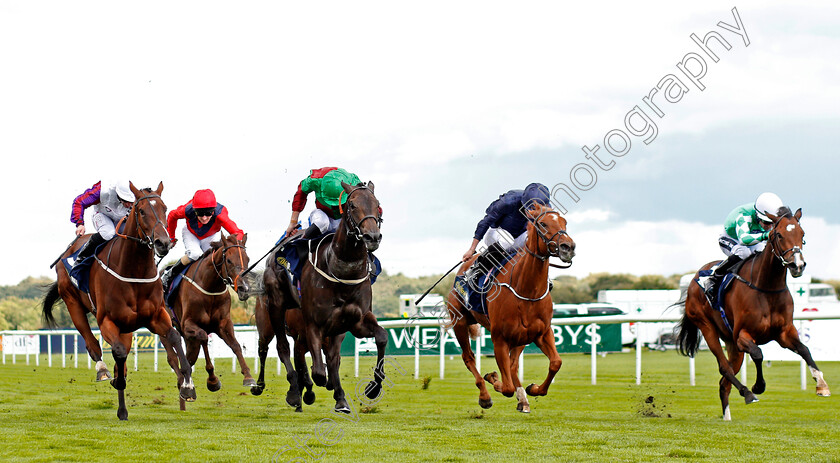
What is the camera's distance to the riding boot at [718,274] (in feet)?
30.4

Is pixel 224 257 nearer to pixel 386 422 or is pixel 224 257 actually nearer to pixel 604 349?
pixel 386 422

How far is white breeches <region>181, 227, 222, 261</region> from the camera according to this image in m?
10.1

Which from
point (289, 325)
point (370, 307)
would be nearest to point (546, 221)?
point (370, 307)

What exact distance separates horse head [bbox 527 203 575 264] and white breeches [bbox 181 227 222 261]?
4051mm

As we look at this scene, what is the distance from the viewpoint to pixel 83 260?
8.82 metres

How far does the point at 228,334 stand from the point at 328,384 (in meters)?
2.71

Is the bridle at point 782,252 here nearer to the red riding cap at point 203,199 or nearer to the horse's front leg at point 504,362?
the horse's front leg at point 504,362

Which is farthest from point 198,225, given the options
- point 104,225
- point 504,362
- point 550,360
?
point 550,360

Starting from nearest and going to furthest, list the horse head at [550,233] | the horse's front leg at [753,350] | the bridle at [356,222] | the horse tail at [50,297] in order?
1. the bridle at [356,222]
2. the horse head at [550,233]
3. the horse's front leg at [753,350]
4. the horse tail at [50,297]

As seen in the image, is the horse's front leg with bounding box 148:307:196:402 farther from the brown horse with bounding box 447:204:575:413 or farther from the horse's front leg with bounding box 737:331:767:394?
the horse's front leg with bounding box 737:331:767:394

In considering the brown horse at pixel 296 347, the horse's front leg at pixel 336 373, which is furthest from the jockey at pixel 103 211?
the horse's front leg at pixel 336 373

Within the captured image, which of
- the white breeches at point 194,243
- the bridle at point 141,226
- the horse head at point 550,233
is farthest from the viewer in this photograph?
the white breeches at point 194,243

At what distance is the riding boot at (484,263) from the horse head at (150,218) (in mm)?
2794

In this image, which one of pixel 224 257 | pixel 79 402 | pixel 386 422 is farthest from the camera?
pixel 79 402
